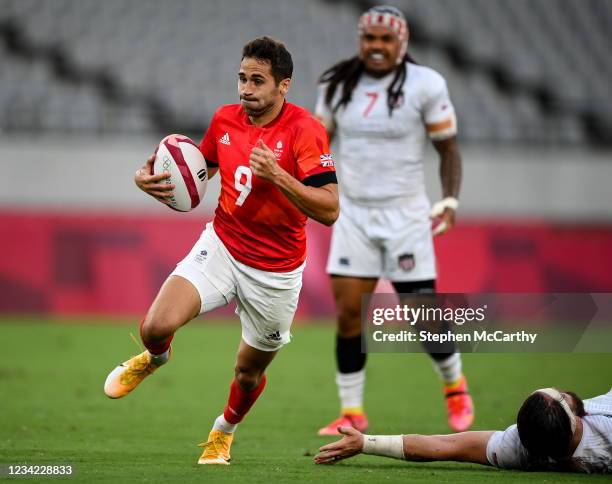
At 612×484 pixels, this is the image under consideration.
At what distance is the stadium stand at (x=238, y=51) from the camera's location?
19.0 meters

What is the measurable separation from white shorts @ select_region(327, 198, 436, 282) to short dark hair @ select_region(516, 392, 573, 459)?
9.09ft

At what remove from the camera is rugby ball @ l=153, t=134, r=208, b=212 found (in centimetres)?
652

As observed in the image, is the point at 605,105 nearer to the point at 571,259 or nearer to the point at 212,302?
the point at 571,259

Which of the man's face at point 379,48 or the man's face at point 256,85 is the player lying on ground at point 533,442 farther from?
the man's face at point 379,48

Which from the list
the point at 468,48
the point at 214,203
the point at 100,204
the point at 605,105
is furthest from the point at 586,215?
the point at 100,204

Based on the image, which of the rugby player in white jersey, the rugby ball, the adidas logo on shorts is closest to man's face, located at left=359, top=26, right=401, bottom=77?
the rugby player in white jersey

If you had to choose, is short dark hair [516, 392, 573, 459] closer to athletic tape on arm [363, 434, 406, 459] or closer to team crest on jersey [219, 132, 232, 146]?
athletic tape on arm [363, 434, 406, 459]

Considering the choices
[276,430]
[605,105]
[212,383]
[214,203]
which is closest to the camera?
[276,430]

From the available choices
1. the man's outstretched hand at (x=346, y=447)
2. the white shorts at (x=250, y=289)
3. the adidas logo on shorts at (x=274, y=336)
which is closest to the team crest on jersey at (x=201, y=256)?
the white shorts at (x=250, y=289)

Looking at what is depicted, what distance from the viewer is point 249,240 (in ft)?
21.4

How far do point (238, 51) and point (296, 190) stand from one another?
15.4m

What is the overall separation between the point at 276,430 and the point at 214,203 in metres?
10.1

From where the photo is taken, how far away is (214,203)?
18094mm

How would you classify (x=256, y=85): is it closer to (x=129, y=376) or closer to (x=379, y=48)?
(x=129, y=376)
